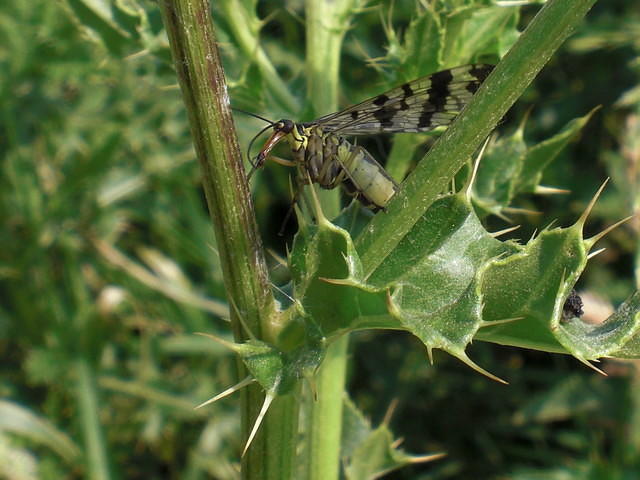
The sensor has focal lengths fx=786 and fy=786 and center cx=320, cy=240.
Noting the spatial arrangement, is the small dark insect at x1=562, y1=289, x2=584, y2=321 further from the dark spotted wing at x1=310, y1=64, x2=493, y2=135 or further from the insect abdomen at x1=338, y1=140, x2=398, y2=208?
the dark spotted wing at x1=310, y1=64, x2=493, y2=135

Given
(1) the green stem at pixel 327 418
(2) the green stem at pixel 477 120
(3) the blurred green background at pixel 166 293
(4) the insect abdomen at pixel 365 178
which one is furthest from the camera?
(3) the blurred green background at pixel 166 293

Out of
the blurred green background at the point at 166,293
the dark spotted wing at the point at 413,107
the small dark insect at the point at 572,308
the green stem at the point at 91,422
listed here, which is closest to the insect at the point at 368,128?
the dark spotted wing at the point at 413,107

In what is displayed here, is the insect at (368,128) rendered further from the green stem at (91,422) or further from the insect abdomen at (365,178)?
the green stem at (91,422)

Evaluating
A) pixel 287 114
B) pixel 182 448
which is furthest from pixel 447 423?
pixel 287 114

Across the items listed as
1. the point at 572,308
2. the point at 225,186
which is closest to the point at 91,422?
the point at 225,186

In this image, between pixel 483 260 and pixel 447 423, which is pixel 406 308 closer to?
pixel 483 260

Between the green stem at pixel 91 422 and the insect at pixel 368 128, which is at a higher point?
the insect at pixel 368 128
